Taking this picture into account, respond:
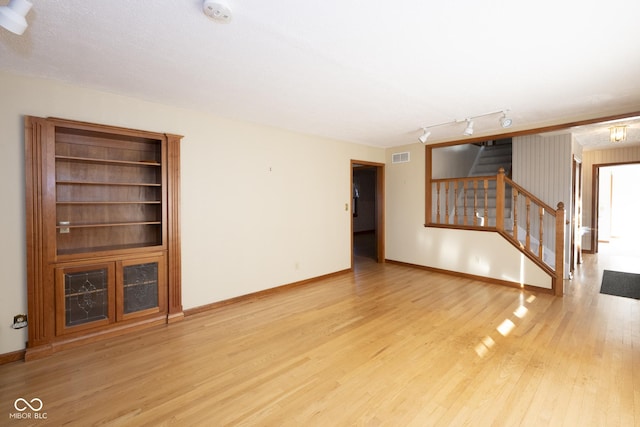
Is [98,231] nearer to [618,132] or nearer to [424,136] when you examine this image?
[424,136]

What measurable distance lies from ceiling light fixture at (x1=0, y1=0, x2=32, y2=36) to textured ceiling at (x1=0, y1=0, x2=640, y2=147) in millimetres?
204

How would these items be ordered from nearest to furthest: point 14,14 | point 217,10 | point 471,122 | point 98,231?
point 14,14 < point 217,10 < point 98,231 < point 471,122

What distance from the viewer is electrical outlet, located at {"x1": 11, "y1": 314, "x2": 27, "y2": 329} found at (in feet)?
8.49

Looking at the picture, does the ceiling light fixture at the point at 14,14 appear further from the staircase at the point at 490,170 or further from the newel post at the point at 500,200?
the staircase at the point at 490,170

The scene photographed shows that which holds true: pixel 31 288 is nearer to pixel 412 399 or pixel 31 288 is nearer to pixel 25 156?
pixel 25 156

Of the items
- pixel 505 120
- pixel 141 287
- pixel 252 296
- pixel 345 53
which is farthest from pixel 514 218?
pixel 141 287

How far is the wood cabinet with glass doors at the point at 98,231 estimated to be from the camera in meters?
2.67

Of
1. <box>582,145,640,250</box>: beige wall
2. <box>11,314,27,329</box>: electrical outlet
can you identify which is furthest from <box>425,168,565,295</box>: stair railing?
<box>11,314,27,329</box>: electrical outlet

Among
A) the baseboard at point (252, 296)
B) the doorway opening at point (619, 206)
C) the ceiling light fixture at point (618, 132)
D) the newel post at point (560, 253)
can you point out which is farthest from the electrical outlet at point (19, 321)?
the doorway opening at point (619, 206)

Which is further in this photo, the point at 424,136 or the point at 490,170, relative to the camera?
the point at 490,170

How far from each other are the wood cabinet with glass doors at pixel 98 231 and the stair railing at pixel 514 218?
4.52 m

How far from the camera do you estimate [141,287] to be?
10.7 ft

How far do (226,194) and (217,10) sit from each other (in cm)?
245

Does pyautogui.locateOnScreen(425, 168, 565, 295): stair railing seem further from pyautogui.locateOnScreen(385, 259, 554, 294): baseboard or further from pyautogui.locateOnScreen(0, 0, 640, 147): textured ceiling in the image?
pyautogui.locateOnScreen(0, 0, 640, 147): textured ceiling
